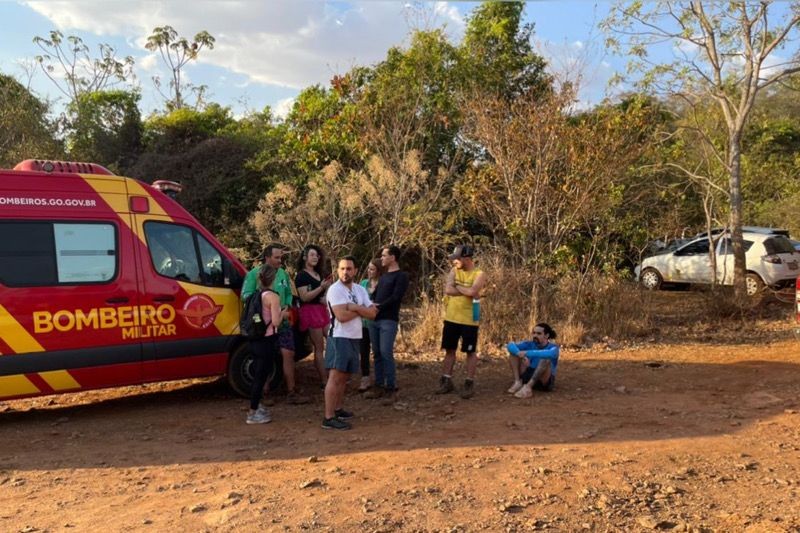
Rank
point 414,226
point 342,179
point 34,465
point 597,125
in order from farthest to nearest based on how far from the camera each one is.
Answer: point 342,179 < point 414,226 < point 597,125 < point 34,465

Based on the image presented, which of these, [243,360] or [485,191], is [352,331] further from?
[485,191]

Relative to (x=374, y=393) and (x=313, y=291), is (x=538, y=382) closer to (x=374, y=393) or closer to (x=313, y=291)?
(x=374, y=393)

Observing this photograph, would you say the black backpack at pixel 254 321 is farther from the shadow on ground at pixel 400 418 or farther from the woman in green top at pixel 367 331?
the woman in green top at pixel 367 331

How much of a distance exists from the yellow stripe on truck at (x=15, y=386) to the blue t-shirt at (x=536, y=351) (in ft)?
14.9

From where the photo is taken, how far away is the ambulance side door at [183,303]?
6383 mm

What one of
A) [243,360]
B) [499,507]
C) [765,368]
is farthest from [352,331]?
[765,368]

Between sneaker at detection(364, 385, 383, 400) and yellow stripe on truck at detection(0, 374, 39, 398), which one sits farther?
sneaker at detection(364, 385, 383, 400)

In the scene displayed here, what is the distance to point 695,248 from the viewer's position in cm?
1545

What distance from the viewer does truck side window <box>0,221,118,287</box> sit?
583 centimetres

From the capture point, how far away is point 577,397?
693cm

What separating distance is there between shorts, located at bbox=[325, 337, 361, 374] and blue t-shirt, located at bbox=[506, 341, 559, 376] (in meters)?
1.94

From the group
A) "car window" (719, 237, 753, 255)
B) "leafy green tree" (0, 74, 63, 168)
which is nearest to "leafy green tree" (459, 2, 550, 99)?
"car window" (719, 237, 753, 255)

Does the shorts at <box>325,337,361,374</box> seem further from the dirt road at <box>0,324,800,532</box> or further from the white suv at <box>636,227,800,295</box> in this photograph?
the white suv at <box>636,227,800,295</box>

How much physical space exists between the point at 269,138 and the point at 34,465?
475 inches
